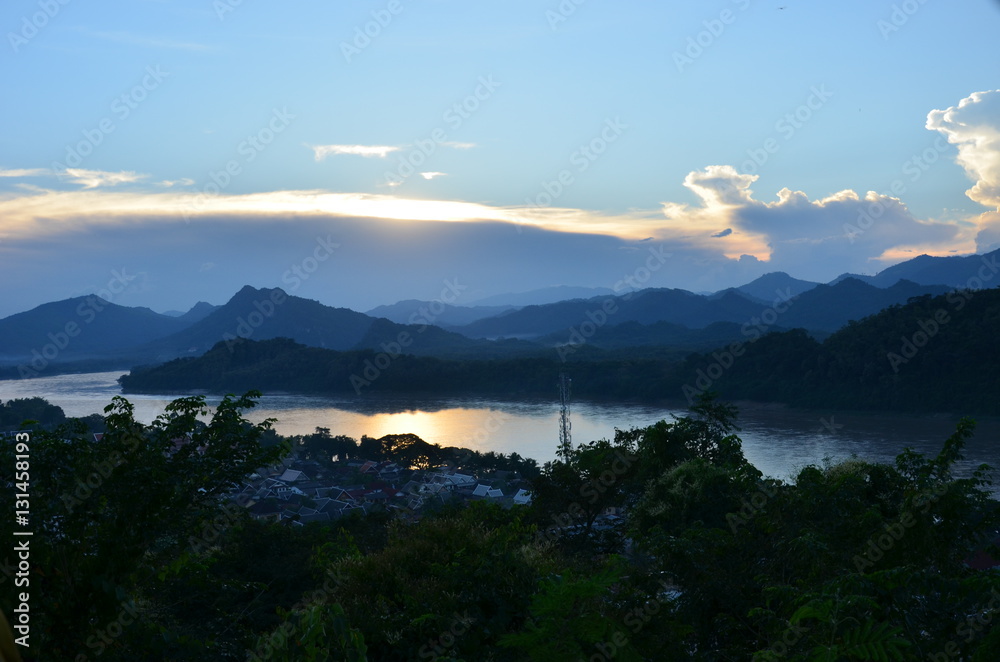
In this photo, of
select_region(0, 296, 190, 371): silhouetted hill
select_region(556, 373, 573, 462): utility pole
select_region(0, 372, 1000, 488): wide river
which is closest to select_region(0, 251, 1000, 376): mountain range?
select_region(0, 296, 190, 371): silhouetted hill

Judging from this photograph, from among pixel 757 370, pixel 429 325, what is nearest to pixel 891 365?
pixel 757 370

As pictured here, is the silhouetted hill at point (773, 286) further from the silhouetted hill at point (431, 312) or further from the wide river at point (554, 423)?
the wide river at point (554, 423)

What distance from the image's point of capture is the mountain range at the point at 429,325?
60.1 meters

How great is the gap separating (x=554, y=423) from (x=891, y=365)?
486 inches

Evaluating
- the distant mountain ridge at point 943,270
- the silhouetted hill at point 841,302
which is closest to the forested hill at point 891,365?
the silhouetted hill at point 841,302

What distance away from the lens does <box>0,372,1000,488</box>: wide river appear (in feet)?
59.4

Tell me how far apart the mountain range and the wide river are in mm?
13446

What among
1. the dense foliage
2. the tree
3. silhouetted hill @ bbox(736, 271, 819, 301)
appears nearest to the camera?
the dense foliage

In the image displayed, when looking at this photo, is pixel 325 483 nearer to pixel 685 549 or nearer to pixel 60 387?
pixel 685 549

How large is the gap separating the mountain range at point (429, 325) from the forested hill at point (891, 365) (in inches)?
748

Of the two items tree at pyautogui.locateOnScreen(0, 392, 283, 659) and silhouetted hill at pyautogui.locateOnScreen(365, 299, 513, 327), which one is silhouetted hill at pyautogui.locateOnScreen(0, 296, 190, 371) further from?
tree at pyautogui.locateOnScreen(0, 392, 283, 659)

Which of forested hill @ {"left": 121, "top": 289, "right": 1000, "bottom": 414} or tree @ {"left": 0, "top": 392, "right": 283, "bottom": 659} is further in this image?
forested hill @ {"left": 121, "top": 289, "right": 1000, "bottom": 414}

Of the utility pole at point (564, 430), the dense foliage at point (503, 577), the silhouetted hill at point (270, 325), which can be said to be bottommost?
the utility pole at point (564, 430)

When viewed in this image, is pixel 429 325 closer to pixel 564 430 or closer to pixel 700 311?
pixel 700 311
